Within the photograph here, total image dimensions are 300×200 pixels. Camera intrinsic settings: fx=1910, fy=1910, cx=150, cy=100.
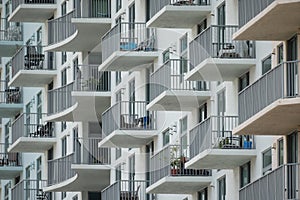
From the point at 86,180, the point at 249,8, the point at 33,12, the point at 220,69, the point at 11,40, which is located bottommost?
the point at 86,180

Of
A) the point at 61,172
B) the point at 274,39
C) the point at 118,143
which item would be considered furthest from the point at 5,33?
the point at 274,39

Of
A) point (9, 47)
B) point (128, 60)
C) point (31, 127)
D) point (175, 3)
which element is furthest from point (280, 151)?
point (9, 47)

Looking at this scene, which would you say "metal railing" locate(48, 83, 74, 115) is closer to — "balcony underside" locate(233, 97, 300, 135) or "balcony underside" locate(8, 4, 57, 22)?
"balcony underside" locate(8, 4, 57, 22)

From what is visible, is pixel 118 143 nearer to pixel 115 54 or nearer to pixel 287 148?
pixel 115 54

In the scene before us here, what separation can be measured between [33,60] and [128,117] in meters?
14.1

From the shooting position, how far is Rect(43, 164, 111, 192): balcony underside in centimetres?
7219

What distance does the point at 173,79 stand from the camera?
61031mm

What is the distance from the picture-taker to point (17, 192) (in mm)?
83125

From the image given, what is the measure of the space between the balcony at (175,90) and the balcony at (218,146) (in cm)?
198

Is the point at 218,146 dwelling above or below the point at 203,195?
above

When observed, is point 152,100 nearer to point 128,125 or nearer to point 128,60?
point 128,60

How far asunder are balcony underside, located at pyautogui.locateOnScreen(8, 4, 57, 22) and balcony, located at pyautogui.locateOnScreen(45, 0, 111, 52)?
400 cm

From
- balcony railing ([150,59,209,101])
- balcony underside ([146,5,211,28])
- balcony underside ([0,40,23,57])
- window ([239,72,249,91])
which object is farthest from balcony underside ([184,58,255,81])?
balcony underside ([0,40,23,57])

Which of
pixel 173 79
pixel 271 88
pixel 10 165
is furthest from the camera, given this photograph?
pixel 10 165
